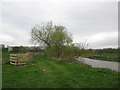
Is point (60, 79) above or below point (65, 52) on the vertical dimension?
below

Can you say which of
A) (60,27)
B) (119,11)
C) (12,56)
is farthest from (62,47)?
(119,11)

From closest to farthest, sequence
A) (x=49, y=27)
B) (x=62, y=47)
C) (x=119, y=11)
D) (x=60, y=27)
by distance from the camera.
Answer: (x=119, y=11)
(x=62, y=47)
(x=60, y=27)
(x=49, y=27)

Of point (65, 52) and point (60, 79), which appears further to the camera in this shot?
point (65, 52)

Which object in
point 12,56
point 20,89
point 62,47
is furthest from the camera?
point 62,47

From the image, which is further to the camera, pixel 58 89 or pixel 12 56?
pixel 12 56

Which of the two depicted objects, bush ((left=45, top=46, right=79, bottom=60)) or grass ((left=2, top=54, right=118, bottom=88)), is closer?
grass ((left=2, top=54, right=118, bottom=88))

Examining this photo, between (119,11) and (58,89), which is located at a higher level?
(119,11)

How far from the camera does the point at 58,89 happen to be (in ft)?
15.4

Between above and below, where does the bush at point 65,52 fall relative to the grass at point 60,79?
above

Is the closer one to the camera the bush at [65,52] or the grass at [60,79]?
the grass at [60,79]

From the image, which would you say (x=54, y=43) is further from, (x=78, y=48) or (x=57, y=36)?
(x=78, y=48)

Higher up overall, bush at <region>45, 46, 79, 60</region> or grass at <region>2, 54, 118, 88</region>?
bush at <region>45, 46, 79, 60</region>

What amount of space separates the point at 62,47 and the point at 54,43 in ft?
→ 6.91

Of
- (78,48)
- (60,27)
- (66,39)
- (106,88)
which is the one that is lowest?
(106,88)
